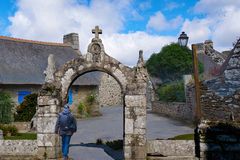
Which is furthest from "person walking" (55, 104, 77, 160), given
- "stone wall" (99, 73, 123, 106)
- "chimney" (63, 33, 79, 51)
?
"stone wall" (99, 73, 123, 106)

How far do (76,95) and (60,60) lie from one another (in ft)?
10.8

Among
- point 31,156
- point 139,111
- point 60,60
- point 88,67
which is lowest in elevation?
point 31,156

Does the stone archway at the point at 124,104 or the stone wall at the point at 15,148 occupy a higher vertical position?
the stone archway at the point at 124,104

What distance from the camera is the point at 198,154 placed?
20.4 feet

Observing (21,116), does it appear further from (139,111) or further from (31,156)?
(139,111)

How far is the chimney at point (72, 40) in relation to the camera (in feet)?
89.6

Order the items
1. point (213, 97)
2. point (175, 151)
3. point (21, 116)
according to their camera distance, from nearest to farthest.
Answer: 1. point (175, 151)
2. point (213, 97)
3. point (21, 116)

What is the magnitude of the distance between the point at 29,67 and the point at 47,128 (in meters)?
15.0

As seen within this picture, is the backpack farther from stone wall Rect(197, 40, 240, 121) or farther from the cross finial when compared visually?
stone wall Rect(197, 40, 240, 121)

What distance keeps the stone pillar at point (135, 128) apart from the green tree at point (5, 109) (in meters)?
11.9

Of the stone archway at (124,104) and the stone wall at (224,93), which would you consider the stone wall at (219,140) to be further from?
the stone wall at (224,93)

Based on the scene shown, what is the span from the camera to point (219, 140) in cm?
575

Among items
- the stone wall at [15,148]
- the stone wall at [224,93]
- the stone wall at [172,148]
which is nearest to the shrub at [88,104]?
the stone wall at [224,93]

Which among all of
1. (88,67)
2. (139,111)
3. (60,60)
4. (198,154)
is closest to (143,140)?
(139,111)
